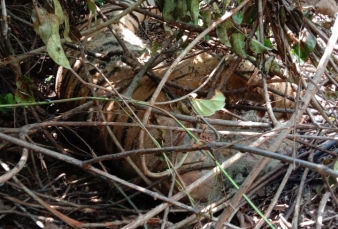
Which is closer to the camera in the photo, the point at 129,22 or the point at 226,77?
the point at 226,77

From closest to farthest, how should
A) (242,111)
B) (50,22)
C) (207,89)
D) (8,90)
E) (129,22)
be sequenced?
(50,22)
(207,89)
(242,111)
(8,90)
(129,22)

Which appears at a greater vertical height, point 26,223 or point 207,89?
point 207,89

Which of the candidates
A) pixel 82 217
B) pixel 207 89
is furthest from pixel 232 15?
pixel 82 217

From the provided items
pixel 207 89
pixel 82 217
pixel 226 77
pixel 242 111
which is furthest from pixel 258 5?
pixel 82 217

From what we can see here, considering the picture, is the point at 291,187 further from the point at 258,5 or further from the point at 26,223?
the point at 26,223

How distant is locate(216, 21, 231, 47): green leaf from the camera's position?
1.08 m

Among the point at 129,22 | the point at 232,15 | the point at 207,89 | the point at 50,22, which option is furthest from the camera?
the point at 129,22

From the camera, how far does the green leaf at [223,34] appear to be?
108cm

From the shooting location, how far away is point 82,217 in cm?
121

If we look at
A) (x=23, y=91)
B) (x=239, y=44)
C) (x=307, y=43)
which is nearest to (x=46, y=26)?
(x=23, y=91)

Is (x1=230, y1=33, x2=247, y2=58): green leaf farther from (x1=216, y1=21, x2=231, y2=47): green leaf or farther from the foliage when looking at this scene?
the foliage

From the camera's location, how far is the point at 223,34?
3.57 ft

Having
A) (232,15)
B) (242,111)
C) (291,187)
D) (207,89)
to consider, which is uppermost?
(232,15)

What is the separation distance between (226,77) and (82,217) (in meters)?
0.56
